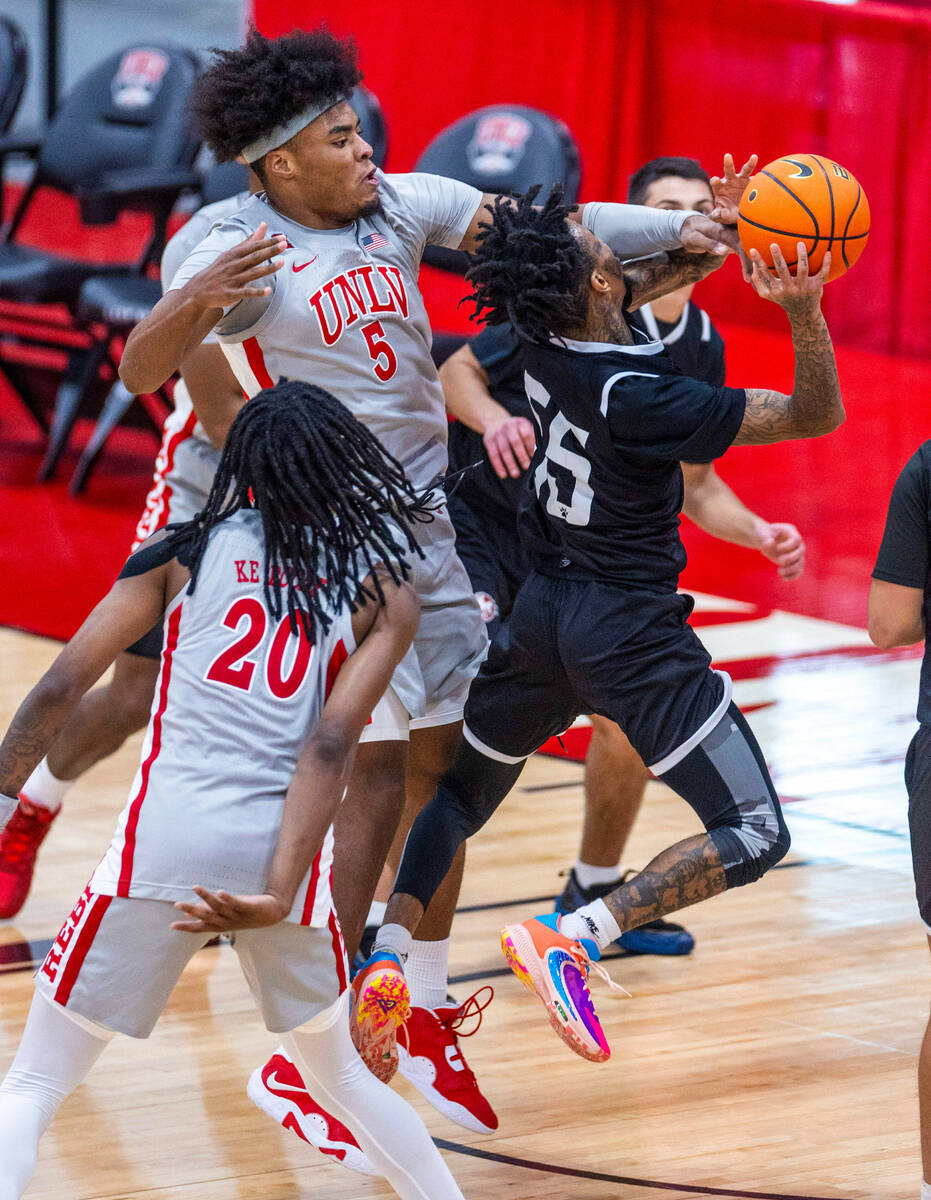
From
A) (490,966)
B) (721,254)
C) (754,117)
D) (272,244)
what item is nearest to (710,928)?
(490,966)

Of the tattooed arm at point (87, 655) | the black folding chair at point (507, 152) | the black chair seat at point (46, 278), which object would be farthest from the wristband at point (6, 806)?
the black chair seat at point (46, 278)

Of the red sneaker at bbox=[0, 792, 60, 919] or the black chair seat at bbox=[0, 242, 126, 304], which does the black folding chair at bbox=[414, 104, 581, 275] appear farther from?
the red sneaker at bbox=[0, 792, 60, 919]

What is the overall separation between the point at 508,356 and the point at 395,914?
146 centimetres

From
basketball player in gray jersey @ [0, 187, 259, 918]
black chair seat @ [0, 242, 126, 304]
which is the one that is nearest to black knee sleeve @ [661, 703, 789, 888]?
basketball player in gray jersey @ [0, 187, 259, 918]

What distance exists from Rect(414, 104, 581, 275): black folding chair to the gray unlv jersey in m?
4.95

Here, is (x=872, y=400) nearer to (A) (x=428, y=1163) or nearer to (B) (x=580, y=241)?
(B) (x=580, y=241)

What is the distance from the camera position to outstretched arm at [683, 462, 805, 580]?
3812mm

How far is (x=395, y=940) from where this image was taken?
10.4ft

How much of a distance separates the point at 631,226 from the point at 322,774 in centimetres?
137

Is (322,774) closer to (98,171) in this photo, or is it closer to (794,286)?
(794,286)

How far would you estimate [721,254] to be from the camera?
3457 millimetres

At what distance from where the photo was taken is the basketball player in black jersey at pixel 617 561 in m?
3.04

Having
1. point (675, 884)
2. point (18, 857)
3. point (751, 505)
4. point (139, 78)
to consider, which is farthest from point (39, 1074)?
point (139, 78)

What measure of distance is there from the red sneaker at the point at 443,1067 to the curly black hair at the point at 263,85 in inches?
62.0
